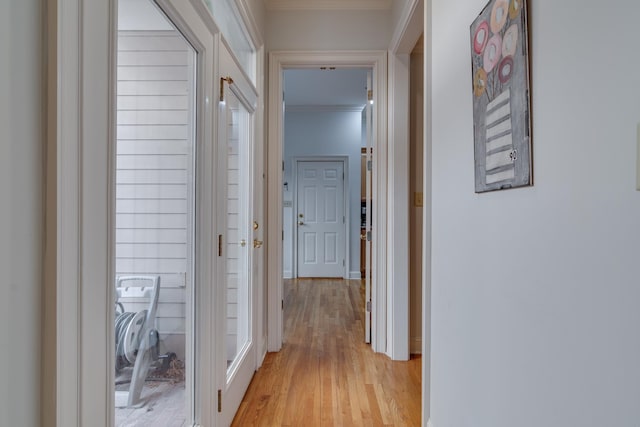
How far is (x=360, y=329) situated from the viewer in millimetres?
3383

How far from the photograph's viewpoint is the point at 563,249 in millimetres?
748

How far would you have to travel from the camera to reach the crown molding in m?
2.73

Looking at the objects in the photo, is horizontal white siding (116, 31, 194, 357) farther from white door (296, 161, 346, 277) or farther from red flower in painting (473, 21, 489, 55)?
white door (296, 161, 346, 277)

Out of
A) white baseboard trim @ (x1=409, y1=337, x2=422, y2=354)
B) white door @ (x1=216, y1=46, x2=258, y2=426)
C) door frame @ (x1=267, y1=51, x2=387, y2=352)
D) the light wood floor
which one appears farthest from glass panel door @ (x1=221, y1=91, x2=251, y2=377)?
white baseboard trim @ (x1=409, y1=337, x2=422, y2=354)

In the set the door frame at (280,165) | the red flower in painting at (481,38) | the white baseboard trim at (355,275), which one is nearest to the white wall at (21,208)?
the red flower in painting at (481,38)

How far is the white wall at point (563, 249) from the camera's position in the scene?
600 millimetres

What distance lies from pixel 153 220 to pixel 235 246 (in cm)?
87

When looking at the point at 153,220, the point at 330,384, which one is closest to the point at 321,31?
the point at 153,220

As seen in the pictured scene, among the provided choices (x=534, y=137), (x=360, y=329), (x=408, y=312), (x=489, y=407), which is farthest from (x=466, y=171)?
(x=360, y=329)

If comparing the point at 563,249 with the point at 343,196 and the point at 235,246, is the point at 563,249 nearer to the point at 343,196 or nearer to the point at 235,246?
the point at 235,246

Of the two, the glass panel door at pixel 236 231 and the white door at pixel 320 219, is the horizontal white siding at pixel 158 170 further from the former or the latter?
the white door at pixel 320 219

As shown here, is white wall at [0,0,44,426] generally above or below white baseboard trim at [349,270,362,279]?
above

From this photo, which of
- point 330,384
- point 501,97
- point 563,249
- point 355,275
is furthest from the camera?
point 355,275

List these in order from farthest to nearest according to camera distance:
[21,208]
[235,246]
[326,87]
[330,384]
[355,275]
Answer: [355,275]
[326,87]
[330,384]
[235,246]
[21,208]
